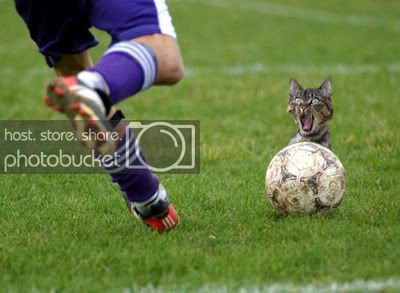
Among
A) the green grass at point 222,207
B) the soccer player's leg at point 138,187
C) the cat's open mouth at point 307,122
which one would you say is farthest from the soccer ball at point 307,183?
the soccer player's leg at point 138,187

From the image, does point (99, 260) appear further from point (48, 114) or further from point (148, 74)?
point (48, 114)

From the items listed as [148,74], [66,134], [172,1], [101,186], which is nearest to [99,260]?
[148,74]

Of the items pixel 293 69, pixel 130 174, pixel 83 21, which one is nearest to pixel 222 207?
pixel 130 174

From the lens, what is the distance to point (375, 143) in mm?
6793

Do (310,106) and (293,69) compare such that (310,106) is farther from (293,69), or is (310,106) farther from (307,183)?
(293,69)

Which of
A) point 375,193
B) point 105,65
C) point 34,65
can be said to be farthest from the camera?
point 34,65

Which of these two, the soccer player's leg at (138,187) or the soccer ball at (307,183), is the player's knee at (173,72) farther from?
the soccer ball at (307,183)

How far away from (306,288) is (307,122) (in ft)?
5.99

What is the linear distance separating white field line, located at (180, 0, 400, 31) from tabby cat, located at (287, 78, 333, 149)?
392 inches

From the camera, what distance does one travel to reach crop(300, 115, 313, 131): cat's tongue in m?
5.00

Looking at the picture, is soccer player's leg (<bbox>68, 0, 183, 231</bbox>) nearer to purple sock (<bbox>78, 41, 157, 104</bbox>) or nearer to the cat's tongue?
purple sock (<bbox>78, 41, 157, 104</bbox>)

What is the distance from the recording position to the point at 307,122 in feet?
16.5

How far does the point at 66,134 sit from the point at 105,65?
3.83 m

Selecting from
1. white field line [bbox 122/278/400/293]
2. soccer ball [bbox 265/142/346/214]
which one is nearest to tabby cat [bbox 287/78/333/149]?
soccer ball [bbox 265/142/346/214]
